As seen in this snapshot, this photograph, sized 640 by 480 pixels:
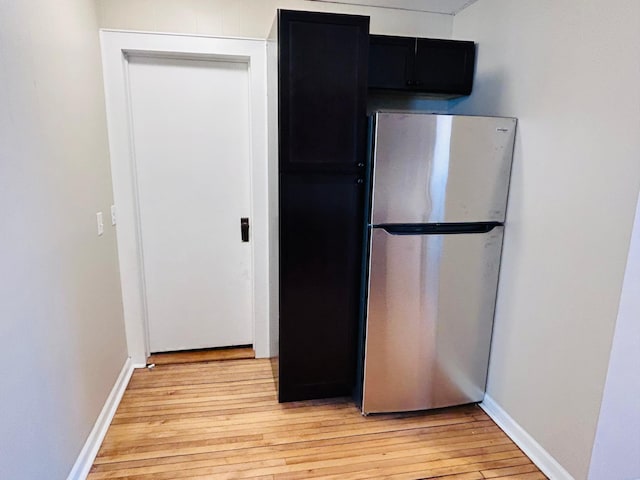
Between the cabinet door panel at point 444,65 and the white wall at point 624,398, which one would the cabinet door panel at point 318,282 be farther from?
the white wall at point 624,398

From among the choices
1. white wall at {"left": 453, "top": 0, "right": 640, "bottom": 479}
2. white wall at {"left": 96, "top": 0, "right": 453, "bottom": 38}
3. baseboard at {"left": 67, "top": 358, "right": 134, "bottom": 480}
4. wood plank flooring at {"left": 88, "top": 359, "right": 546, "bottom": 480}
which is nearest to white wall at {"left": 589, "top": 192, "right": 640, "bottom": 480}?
white wall at {"left": 453, "top": 0, "right": 640, "bottom": 479}

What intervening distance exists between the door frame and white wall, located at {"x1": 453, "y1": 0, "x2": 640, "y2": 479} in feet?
4.60

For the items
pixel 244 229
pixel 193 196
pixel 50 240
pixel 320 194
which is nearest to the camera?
pixel 50 240

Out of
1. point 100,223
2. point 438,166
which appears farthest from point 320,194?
point 100,223

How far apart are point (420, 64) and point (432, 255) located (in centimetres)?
114

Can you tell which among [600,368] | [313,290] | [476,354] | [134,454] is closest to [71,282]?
[134,454]

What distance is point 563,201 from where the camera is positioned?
1721mm

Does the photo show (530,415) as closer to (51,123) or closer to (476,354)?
(476,354)

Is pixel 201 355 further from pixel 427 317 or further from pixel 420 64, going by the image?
pixel 420 64

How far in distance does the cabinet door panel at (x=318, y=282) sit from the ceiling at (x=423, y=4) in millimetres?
1192

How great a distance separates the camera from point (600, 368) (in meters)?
1.58

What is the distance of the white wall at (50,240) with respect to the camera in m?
1.27

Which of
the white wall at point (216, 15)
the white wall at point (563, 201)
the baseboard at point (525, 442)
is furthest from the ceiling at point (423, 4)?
the baseboard at point (525, 442)

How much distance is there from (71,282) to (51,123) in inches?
26.8
